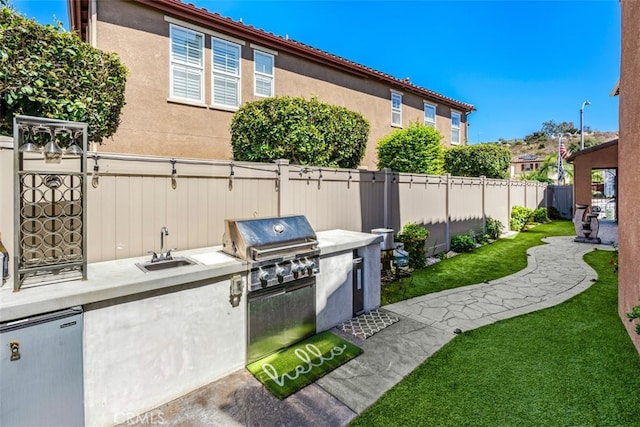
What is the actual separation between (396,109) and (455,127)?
554 centimetres

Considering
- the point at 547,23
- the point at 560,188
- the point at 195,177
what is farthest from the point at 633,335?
the point at 560,188

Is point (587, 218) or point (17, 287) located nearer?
point (17, 287)

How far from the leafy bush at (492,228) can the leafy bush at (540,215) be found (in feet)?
20.7

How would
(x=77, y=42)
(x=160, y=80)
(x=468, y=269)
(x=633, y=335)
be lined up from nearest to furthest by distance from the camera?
(x=633, y=335) → (x=77, y=42) → (x=160, y=80) → (x=468, y=269)

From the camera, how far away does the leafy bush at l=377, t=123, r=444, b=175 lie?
10.5m

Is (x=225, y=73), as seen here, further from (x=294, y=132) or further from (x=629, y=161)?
(x=629, y=161)

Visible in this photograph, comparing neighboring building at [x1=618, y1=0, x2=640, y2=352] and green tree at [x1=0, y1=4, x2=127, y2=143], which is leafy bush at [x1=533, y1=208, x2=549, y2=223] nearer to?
neighboring building at [x1=618, y1=0, x2=640, y2=352]

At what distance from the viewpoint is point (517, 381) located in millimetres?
3684

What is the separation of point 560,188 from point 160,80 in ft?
77.7

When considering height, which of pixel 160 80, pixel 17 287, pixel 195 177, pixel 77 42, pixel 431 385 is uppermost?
pixel 160 80

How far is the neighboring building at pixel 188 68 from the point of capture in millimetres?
7719

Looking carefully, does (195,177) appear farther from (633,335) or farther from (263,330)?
(633,335)

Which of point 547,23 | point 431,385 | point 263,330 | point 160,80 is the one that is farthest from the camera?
point 547,23

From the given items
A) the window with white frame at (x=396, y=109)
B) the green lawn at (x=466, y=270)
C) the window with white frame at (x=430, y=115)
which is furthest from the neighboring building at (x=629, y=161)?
the window with white frame at (x=430, y=115)
